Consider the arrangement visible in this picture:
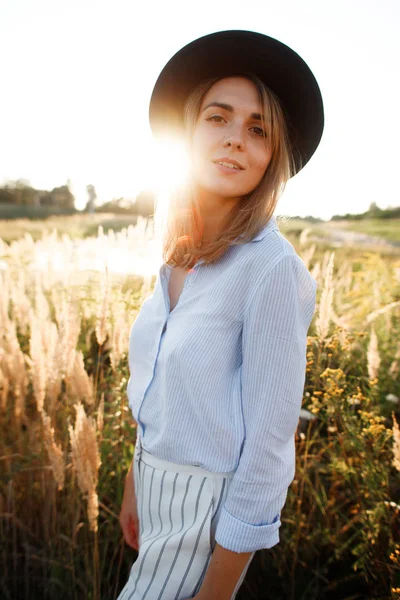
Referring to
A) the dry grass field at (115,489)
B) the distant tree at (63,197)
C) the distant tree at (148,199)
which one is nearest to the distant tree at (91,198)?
the distant tree at (63,197)

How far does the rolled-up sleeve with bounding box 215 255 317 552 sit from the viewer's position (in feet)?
3.35

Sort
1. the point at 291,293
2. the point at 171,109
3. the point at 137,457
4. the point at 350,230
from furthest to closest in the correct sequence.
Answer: the point at 350,230 → the point at 171,109 → the point at 137,457 → the point at 291,293

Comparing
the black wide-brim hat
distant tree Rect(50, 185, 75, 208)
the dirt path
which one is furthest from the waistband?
distant tree Rect(50, 185, 75, 208)

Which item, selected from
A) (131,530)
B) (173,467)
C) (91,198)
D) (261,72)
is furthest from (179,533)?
(91,198)

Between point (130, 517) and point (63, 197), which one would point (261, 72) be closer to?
point (130, 517)

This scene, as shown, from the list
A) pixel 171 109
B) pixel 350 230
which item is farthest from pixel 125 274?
pixel 350 230

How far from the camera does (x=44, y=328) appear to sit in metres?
2.03

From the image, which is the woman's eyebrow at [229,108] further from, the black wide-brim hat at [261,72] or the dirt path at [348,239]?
the dirt path at [348,239]

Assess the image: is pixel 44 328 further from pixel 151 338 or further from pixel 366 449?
pixel 366 449

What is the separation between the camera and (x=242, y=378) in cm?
109

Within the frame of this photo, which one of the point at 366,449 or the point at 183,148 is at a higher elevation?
the point at 183,148

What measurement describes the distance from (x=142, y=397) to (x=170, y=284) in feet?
1.24

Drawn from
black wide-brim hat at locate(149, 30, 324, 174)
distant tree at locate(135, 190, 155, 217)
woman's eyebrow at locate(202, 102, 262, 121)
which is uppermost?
black wide-brim hat at locate(149, 30, 324, 174)

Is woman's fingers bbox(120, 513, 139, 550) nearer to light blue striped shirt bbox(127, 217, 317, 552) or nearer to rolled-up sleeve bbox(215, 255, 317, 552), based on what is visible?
light blue striped shirt bbox(127, 217, 317, 552)
